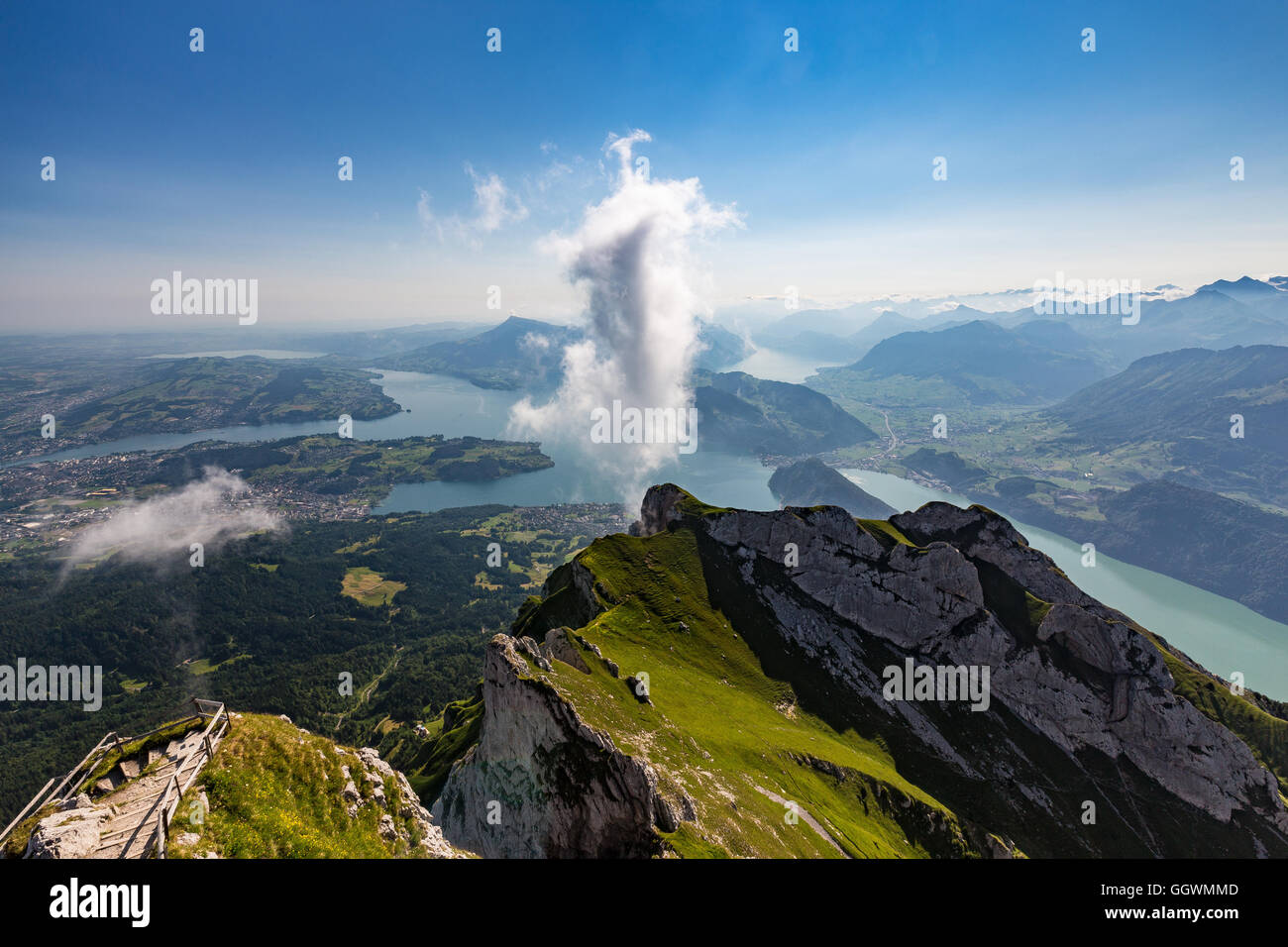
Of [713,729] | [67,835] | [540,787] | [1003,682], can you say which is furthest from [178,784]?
[1003,682]

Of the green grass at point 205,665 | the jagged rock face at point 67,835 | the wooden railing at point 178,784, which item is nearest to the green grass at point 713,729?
the wooden railing at point 178,784

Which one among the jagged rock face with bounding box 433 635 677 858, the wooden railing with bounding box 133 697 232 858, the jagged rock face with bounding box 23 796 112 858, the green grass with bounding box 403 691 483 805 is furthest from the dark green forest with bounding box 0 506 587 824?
the jagged rock face with bounding box 23 796 112 858

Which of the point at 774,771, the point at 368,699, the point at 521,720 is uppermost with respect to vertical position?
the point at 521,720

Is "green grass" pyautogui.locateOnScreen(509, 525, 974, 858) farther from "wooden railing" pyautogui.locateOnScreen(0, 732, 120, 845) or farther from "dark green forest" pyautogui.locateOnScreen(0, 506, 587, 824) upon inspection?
"dark green forest" pyautogui.locateOnScreen(0, 506, 587, 824)

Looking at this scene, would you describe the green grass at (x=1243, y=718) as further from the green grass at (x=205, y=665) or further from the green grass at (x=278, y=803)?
the green grass at (x=205, y=665)
